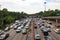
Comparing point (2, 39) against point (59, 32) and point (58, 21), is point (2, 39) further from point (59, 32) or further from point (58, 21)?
point (58, 21)

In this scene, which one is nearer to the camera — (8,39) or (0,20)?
(8,39)

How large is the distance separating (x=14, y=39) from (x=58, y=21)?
Result: 7604 cm

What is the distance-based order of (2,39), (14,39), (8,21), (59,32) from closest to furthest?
(2,39) < (14,39) < (59,32) < (8,21)

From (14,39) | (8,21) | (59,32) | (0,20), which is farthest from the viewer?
(8,21)

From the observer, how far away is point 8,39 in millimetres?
60531

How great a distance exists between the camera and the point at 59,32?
2913 inches

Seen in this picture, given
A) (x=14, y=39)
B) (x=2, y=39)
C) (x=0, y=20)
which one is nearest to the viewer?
(x=2, y=39)

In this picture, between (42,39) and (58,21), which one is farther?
(58,21)

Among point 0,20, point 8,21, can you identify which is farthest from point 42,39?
point 8,21

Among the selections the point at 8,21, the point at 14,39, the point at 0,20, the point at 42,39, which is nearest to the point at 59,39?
the point at 42,39

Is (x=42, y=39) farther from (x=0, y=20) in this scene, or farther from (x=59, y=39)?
(x=0, y=20)

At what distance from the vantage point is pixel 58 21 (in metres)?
133

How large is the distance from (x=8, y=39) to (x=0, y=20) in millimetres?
54792

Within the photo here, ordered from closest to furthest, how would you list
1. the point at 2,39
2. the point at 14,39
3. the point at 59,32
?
the point at 2,39
the point at 14,39
the point at 59,32
